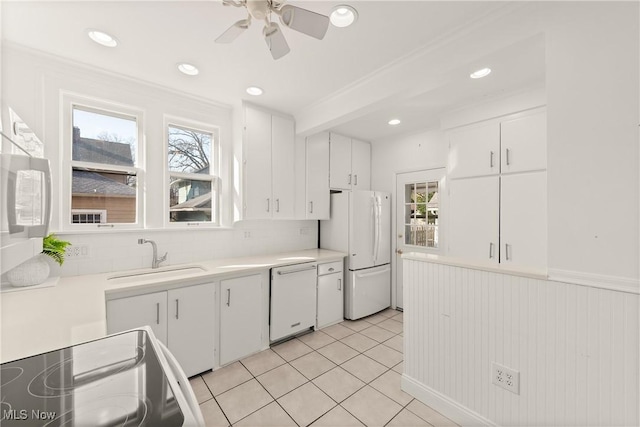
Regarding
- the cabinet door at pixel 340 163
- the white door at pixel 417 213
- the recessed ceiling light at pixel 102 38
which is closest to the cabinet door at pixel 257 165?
the cabinet door at pixel 340 163

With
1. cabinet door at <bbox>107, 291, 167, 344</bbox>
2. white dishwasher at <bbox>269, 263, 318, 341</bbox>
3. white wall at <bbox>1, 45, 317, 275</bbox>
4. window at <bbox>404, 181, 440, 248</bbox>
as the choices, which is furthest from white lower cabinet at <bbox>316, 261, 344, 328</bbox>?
cabinet door at <bbox>107, 291, 167, 344</bbox>

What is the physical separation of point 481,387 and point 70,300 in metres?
2.66

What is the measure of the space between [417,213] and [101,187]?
3680mm

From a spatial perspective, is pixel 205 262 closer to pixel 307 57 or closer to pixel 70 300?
pixel 70 300

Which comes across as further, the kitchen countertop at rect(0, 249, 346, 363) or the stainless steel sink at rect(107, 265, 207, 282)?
the stainless steel sink at rect(107, 265, 207, 282)

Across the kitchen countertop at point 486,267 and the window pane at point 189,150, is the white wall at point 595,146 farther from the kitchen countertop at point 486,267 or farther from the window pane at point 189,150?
the window pane at point 189,150

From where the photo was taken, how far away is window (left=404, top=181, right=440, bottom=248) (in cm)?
345

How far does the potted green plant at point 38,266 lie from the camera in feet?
5.89

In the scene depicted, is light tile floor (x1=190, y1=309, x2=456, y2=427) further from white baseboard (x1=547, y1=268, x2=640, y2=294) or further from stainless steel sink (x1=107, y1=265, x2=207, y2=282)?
white baseboard (x1=547, y1=268, x2=640, y2=294)

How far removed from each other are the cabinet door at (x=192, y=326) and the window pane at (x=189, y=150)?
4.60ft

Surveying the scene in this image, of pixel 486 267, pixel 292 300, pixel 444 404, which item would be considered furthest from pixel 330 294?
pixel 486 267

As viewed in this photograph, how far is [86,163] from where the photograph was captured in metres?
2.31

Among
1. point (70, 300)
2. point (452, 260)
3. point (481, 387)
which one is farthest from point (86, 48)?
point (481, 387)

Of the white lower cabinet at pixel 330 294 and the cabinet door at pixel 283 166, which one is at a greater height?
the cabinet door at pixel 283 166
